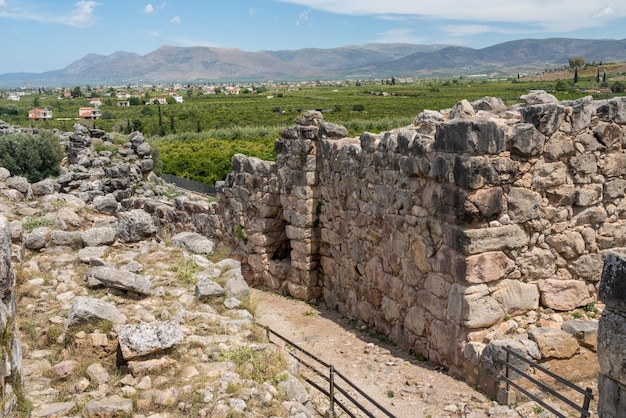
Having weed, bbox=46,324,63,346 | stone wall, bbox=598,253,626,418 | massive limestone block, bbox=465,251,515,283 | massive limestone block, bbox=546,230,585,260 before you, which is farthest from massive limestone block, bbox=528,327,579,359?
weed, bbox=46,324,63,346

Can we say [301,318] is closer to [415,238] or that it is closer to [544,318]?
[415,238]

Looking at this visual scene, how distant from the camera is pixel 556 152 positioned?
746 centimetres

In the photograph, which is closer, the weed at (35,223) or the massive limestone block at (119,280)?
the massive limestone block at (119,280)

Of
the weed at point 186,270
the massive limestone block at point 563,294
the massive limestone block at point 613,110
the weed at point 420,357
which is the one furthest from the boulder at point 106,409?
the massive limestone block at point 613,110

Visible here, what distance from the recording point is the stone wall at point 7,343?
4.21 m

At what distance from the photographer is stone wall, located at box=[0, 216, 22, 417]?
13.8 feet

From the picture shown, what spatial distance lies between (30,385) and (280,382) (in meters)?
2.27

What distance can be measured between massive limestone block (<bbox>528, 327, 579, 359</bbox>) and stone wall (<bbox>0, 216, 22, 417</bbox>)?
19.1 ft

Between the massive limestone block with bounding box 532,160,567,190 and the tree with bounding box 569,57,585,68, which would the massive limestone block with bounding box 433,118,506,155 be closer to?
the massive limestone block with bounding box 532,160,567,190

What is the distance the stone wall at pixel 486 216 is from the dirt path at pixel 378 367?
0.32m

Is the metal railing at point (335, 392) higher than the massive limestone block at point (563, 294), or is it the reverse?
the massive limestone block at point (563, 294)

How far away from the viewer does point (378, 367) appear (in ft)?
27.8

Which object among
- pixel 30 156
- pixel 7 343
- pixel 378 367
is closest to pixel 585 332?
pixel 378 367

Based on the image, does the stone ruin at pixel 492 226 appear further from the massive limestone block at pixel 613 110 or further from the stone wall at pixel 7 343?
the stone wall at pixel 7 343
